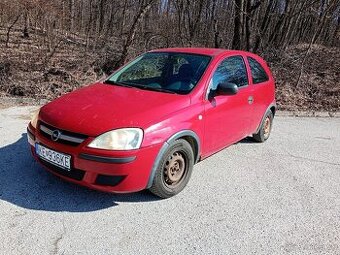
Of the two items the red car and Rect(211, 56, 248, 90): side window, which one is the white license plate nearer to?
the red car

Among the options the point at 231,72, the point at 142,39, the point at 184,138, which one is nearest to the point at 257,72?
the point at 231,72

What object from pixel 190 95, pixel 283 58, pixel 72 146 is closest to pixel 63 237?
pixel 72 146

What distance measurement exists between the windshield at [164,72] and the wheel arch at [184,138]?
1.70 feet

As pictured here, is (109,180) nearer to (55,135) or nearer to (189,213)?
(55,135)

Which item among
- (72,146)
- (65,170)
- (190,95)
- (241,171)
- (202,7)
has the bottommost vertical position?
(241,171)

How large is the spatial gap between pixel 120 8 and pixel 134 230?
43.4 ft

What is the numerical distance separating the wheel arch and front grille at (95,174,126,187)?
1.06 feet

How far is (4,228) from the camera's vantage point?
3199 millimetres

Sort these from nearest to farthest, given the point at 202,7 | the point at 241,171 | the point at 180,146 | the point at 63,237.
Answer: the point at 63,237 → the point at 180,146 → the point at 241,171 → the point at 202,7

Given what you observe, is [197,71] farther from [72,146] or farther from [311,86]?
[311,86]

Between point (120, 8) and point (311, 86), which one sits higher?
point (120, 8)

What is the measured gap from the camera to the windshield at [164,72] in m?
4.36

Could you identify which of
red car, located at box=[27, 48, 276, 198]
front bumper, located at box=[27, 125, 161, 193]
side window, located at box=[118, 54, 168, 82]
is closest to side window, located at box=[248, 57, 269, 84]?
red car, located at box=[27, 48, 276, 198]

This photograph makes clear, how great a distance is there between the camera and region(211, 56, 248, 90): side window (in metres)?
4.58
